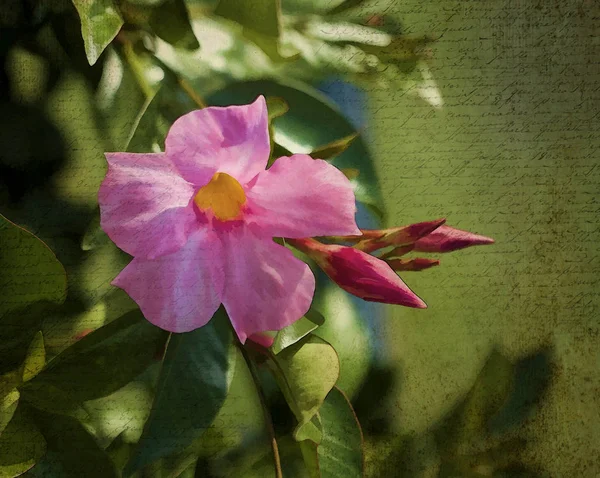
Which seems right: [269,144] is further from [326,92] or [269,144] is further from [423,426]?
[423,426]

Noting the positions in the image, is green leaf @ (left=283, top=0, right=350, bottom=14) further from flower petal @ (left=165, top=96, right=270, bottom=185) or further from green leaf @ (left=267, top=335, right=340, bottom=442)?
green leaf @ (left=267, top=335, right=340, bottom=442)

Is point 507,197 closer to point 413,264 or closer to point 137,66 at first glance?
point 413,264

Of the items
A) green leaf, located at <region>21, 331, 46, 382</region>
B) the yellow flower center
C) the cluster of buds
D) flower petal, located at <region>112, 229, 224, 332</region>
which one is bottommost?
green leaf, located at <region>21, 331, 46, 382</region>

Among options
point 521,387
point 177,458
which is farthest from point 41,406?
point 521,387

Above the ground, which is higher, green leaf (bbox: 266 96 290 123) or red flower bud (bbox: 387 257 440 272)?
green leaf (bbox: 266 96 290 123)

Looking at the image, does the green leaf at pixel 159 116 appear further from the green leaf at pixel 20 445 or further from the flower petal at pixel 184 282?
the green leaf at pixel 20 445

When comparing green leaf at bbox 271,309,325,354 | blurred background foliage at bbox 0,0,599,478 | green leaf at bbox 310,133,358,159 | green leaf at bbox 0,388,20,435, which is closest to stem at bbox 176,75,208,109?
blurred background foliage at bbox 0,0,599,478
